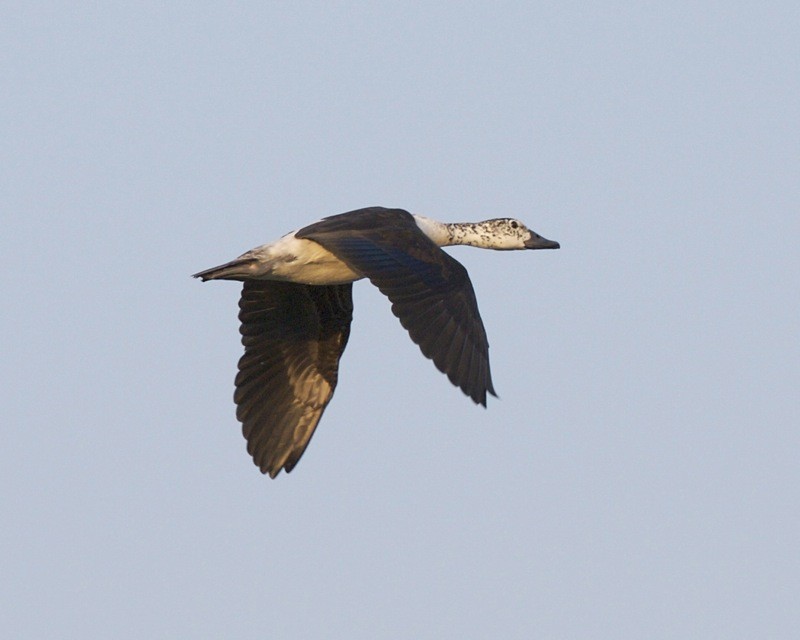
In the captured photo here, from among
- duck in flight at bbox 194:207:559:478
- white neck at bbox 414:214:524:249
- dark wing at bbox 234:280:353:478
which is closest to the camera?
duck in flight at bbox 194:207:559:478

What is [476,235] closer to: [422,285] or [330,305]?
[330,305]

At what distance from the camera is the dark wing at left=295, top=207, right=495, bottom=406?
10.9 meters

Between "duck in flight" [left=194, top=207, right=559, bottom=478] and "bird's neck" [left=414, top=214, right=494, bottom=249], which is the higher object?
"bird's neck" [left=414, top=214, right=494, bottom=249]

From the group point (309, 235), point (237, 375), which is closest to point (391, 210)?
point (309, 235)

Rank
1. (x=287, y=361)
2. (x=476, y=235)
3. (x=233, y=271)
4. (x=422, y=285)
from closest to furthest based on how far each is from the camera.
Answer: (x=422, y=285) → (x=233, y=271) → (x=287, y=361) → (x=476, y=235)

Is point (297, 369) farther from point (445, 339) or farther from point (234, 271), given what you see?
point (445, 339)

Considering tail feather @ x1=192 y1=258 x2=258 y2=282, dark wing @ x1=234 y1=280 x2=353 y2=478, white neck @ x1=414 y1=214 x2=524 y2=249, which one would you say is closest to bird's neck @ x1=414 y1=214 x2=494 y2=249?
white neck @ x1=414 y1=214 x2=524 y2=249

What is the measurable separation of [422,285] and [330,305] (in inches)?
99.7

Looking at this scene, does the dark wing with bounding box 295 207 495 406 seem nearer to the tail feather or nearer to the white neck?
the tail feather

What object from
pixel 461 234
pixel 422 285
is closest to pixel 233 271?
pixel 422 285

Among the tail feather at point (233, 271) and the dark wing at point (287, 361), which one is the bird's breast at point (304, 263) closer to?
the tail feather at point (233, 271)

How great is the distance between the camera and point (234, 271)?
1238cm

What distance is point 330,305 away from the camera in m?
13.9

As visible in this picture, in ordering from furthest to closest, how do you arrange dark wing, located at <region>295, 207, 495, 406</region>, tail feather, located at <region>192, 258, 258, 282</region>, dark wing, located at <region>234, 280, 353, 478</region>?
dark wing, located at <region>234, 280, 353, 478</region> < tail feather, located at <region>192, 258, 258, 282</region> < dark wing, located at <region>295, 207, 495, 406</region>
